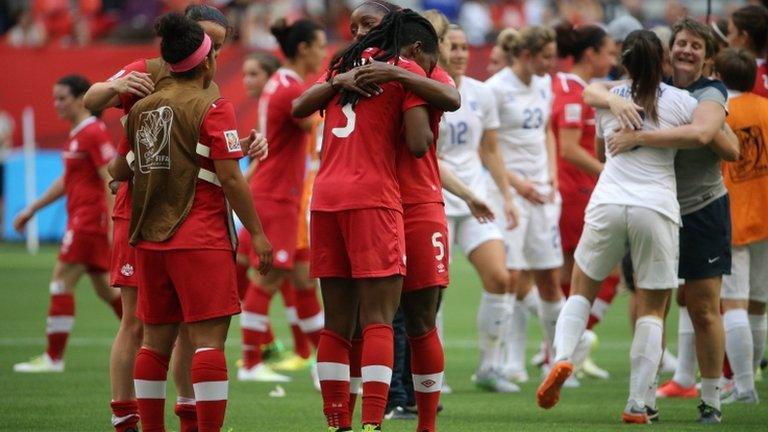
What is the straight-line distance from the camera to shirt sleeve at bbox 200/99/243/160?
6.85m

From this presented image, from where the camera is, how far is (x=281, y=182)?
37.7 ft

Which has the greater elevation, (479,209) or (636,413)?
(479,209)

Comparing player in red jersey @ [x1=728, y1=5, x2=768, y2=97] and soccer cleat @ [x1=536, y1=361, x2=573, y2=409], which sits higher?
player in red jersey @ [x1=728, y1=5, x2=768, y2=97]

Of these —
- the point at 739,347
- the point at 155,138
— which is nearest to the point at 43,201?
the point at 155,138

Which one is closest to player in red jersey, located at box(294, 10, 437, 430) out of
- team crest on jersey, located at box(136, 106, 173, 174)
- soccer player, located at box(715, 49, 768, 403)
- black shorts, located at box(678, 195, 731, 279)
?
team crest on jersey, located at box(136, 106, 173, 174)

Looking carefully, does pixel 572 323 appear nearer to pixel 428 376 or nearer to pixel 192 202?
pixel 428 376

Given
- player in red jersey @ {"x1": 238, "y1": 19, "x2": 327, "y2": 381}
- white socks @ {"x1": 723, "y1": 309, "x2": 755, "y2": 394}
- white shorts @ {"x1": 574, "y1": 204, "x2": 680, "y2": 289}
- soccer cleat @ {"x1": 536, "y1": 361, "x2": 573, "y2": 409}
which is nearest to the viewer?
soccer cleat @ {"x1": 536, "y1": 361, "x2": 573, "y2": 409}

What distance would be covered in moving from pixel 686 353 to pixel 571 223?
8.41ft

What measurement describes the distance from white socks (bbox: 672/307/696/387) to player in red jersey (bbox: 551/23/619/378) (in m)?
0.96

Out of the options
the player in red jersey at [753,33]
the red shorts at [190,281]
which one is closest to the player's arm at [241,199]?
the red shorts at [190,281]

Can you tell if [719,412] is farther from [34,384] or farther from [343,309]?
[34,384]

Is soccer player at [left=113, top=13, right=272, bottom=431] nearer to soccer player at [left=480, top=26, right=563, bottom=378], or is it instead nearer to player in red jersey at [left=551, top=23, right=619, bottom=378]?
player in red jersey at [left=551, top=23, right=619, bottom=378]

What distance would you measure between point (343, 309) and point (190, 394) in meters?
1.11

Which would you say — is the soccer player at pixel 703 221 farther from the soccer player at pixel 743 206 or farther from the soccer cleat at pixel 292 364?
the soccer cleat at pixel 292 364
